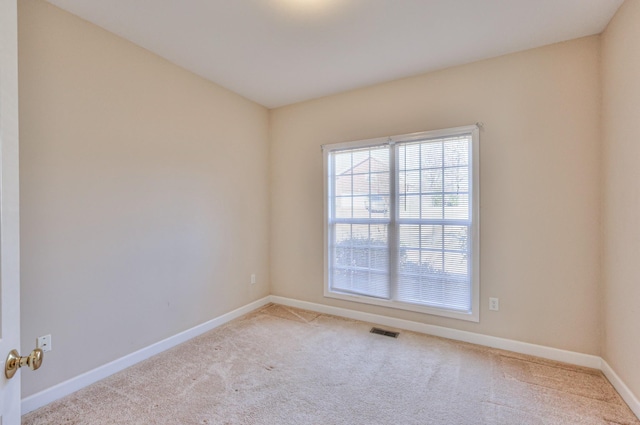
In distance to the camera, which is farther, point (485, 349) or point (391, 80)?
point (391, 80)

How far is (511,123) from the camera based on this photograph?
249 centimetres

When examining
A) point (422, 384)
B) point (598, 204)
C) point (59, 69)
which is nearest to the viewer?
point (59, 69)

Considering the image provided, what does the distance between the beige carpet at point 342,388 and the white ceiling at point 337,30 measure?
104 inches

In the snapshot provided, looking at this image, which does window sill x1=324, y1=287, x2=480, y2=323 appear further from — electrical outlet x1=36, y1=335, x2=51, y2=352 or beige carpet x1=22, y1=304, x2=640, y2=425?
electrical outlet x1=36, y1=335, x2=51, y2=352

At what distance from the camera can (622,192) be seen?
75.6 inches

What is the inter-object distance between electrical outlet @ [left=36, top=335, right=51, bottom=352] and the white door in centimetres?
119

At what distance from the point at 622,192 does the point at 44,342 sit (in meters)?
3.98

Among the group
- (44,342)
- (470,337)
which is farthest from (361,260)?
(44,342)

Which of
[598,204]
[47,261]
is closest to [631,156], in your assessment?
[598,204]

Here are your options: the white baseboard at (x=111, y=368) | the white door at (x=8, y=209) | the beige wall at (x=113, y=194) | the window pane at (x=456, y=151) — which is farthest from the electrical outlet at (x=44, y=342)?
the window pane at (x=456, y=151)

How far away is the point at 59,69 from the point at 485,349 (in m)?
3.98

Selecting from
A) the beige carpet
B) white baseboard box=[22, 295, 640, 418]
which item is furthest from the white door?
white baseboard box=[22, 295, 640, 418]

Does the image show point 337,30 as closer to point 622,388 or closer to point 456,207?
point 456,207

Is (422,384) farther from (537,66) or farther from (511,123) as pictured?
(537,66)
